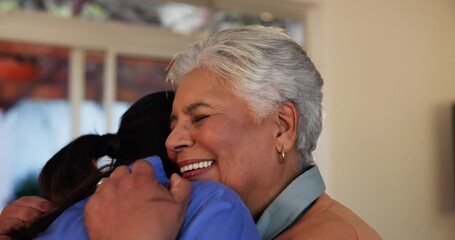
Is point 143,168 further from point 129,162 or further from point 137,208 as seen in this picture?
point 129,162

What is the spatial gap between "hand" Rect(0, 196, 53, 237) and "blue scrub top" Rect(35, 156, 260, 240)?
0.77ft

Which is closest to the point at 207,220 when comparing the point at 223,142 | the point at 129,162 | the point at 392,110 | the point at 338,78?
the point at 223,142

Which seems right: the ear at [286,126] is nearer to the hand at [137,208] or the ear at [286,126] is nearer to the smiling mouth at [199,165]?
the smiling mouth at [199,165]

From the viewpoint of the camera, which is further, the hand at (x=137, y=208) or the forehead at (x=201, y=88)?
the forehead at (x=201, y=88)

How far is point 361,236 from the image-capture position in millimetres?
1020

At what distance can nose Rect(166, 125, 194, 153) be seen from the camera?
1141 mm

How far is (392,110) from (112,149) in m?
1.77

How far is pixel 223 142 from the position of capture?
1124 millimetres

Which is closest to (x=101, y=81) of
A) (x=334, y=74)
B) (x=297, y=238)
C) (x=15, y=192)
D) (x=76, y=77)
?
(x=76, y=77)

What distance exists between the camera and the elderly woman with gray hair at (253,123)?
1123mm

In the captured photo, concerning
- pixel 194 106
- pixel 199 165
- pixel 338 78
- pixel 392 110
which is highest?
pixel 194 106

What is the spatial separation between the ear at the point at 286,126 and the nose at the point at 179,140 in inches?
6.7

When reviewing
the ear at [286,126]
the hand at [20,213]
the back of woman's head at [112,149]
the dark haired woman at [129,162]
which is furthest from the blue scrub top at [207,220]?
the ear at [286,126]

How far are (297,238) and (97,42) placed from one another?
91.3 inches
